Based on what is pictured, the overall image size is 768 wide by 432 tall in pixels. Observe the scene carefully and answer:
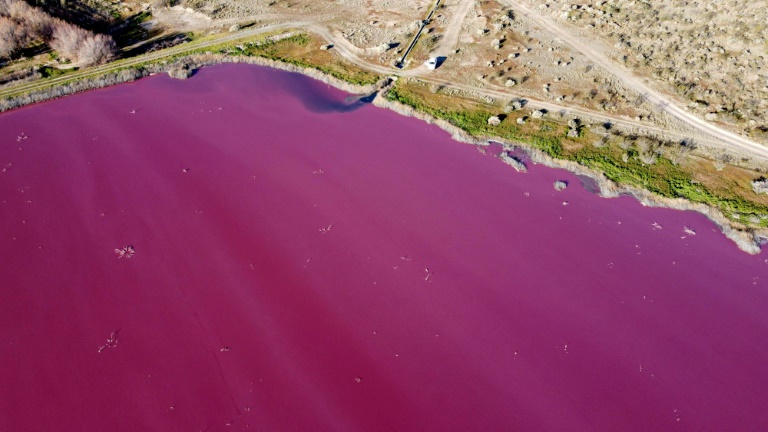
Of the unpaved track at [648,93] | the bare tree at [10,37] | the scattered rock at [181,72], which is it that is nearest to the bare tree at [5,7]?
the bare tree at [10,37]

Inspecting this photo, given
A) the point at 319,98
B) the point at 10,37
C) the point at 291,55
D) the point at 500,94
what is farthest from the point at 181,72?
the point at 500,94

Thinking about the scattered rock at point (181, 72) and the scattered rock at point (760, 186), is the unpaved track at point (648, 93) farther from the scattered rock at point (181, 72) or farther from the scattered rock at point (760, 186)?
the scattered rock at point (181, 72)

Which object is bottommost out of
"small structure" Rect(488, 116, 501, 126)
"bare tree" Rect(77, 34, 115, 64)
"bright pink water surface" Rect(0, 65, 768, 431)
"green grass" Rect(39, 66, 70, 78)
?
"bright pink water surface" Rect(0, 65, 768, 431)

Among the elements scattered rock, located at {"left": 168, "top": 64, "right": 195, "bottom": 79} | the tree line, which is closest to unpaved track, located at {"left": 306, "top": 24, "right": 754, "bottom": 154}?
scattered rock, located at {"left": 168, "top": 64, "right": 195, "bottom": 79}

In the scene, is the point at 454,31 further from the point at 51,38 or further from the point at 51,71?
the point at 51,38

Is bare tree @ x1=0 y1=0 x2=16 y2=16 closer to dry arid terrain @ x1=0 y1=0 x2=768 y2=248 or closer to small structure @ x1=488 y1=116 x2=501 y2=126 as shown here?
dry arid terrain @ x1=0 y1=0 x2=768 y2=248

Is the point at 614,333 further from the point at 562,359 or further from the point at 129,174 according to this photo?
the point at 129,174
